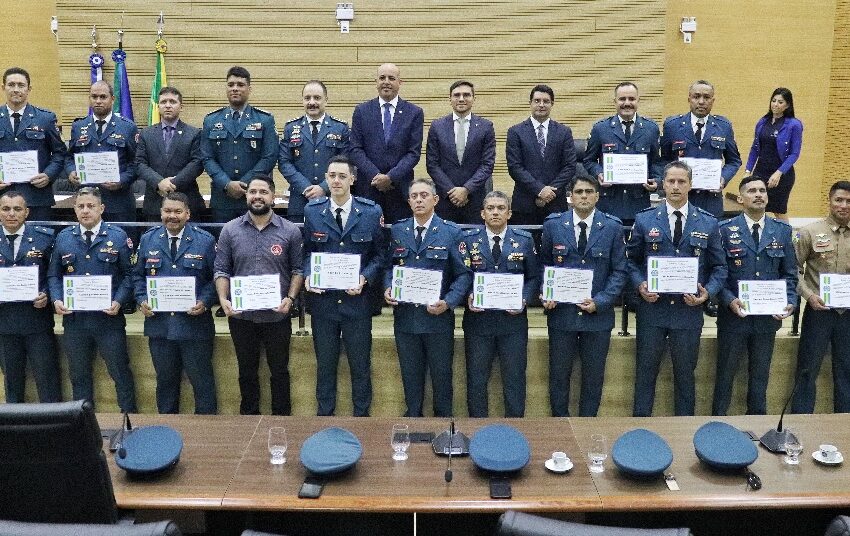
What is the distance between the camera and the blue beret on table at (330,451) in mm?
3486

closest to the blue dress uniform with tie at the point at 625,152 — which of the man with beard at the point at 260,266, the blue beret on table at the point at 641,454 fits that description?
the man with beard at the point at 260,266

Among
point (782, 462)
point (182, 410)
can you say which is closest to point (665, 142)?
point (782, 462)

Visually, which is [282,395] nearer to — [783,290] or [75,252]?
[75,252]

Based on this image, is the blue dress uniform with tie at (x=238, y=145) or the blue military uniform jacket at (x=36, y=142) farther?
the blue military uniform jacket at (x=36, y=142)

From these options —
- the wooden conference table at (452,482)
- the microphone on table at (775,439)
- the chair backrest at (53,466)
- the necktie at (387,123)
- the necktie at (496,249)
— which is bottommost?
the wooden conference table at (452,482)

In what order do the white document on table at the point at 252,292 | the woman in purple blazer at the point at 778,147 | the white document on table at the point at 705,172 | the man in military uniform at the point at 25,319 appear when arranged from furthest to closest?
the woman in purple blazer at the point at 778,147
the white document on table at the point at 705,172
the man in military uniform at the point at 25,319
the white document on table at the point at 252,292

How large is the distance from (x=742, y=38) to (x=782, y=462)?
8021mm

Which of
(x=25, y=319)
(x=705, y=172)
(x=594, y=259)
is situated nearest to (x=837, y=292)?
(x=705, y=172)

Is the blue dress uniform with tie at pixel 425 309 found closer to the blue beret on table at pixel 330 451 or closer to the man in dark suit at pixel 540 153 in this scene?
the man in dark suit at pixel 540 153

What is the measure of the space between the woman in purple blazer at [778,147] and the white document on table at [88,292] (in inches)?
223

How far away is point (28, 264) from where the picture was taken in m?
5.46

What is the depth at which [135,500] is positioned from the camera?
10.9ft

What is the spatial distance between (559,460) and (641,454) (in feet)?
1.16

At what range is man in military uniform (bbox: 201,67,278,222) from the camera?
615 cm
